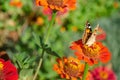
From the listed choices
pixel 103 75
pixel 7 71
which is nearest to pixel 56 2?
pixel 7 71

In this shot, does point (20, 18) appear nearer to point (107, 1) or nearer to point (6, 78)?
point (107, 1)

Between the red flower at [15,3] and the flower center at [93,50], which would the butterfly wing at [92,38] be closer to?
the flower center at [93,50]

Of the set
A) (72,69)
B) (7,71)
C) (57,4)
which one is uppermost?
(57,4)

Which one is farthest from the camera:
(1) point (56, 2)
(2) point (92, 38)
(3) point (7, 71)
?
(1) point (56, 2)

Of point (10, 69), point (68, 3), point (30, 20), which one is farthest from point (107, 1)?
point (10, 69)

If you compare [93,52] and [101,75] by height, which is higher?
[93,52]

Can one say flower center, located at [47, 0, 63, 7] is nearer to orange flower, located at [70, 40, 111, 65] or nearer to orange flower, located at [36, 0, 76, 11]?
orange flower, located at [36, 0, 76, 11]

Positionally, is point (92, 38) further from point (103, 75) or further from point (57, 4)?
point (103, 75)

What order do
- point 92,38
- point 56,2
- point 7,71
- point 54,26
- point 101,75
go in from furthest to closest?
1. point 54,26
2. point 101,75
3. point 56,2
4. point 92,38
5. point 7,71
